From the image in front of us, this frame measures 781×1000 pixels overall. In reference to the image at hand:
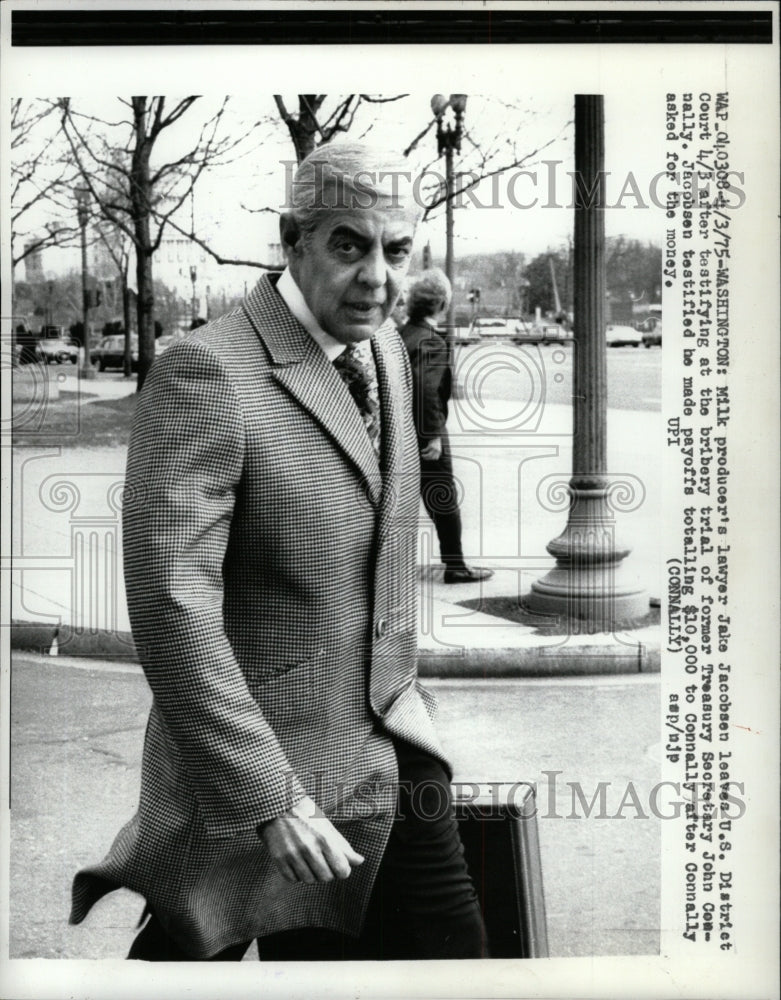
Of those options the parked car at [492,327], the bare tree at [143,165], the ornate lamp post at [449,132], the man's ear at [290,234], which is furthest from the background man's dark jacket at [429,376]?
the man's ear at [290,234]

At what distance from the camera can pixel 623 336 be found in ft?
11.1

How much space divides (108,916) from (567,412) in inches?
71.3

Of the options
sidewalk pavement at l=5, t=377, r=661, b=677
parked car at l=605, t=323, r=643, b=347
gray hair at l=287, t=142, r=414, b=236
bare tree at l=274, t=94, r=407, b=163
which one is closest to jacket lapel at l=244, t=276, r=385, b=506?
gray hair at l=287, t=142, r=414, b=236

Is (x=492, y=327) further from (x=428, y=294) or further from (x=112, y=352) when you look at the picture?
(x=112, y=352)

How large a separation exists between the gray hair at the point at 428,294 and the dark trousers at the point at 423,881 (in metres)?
1.30

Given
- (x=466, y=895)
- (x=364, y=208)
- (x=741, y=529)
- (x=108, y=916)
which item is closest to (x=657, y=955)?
(x=466, y=895)

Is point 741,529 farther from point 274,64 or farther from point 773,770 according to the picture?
point 274,64

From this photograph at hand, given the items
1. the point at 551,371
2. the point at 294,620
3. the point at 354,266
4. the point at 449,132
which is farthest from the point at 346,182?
the point at 551,371

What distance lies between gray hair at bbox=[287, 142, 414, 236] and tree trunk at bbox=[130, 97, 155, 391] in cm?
105

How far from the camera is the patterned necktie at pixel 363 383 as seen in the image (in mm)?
2281

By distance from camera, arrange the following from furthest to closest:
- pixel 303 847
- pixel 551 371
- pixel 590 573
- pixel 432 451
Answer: pixel 551 371, pixel 590 573, pixel 432 451, pixel 303 847

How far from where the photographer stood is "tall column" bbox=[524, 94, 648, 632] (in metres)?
3.02

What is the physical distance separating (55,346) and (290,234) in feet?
3.58

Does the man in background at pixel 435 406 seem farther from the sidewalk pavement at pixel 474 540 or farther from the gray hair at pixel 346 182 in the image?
the gray hair at pixel 346 182
